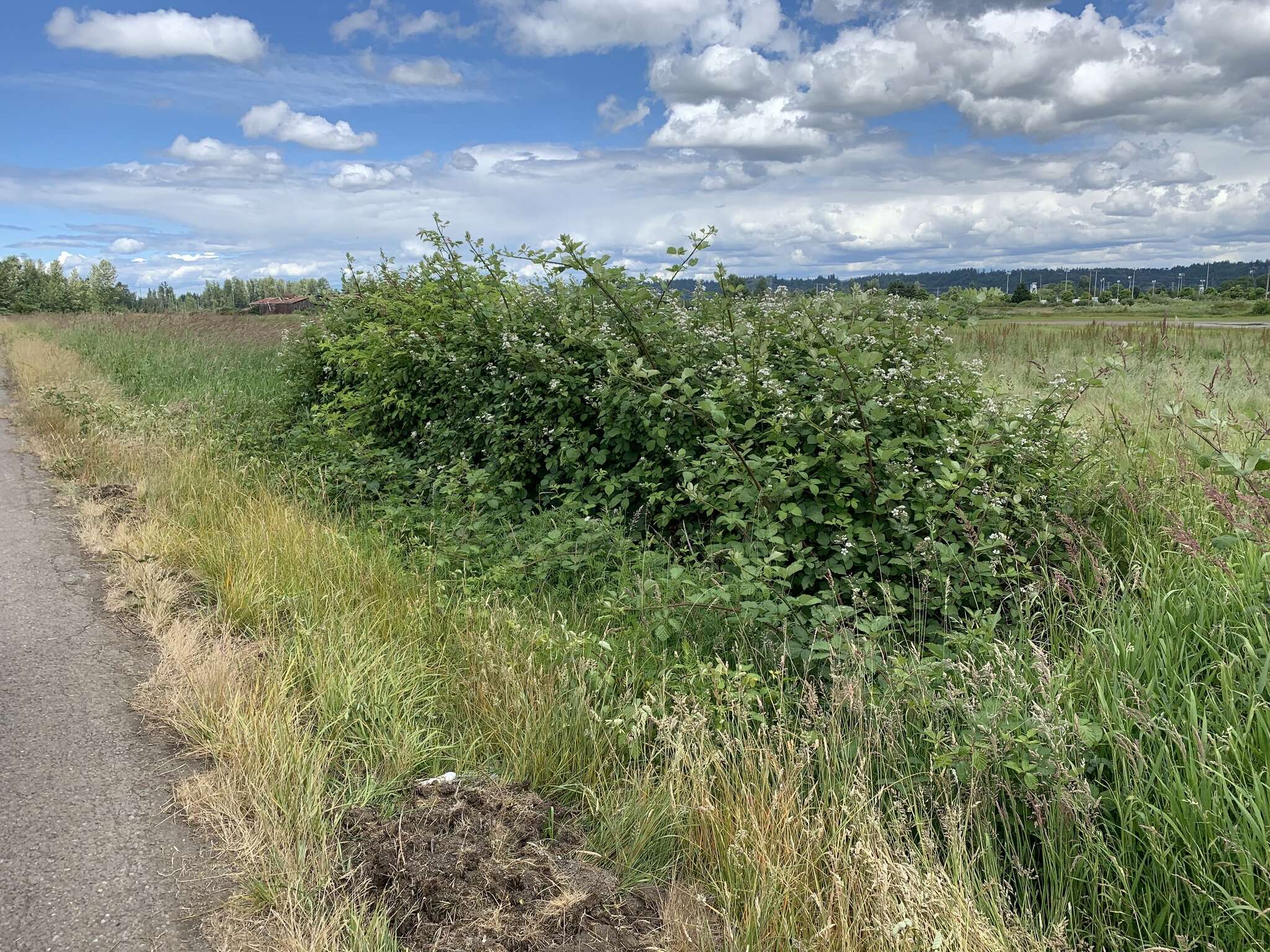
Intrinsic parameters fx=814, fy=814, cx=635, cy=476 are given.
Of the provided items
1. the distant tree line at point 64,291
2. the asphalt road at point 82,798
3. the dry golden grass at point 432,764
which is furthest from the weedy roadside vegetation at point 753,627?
the distant tree line at point 64,291

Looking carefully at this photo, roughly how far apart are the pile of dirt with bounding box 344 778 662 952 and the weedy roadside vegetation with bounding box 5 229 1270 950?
0.31 feet

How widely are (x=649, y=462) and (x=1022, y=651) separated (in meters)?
2.78

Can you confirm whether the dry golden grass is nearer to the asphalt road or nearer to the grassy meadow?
the grassy meadow

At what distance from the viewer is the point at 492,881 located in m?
2.47

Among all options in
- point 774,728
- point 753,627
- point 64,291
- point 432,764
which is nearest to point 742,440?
point 753,627

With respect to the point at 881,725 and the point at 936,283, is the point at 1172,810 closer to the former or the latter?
the point at 881,725

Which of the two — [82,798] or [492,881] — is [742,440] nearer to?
[492,881]

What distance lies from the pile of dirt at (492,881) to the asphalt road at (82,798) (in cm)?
56

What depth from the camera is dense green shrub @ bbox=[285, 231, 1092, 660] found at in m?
4.24

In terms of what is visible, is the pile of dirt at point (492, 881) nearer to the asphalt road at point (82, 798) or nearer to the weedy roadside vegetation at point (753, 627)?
the weedy roadside vegetation at point (753, 627)

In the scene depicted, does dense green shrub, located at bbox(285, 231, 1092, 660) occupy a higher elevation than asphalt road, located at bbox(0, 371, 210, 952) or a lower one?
higher

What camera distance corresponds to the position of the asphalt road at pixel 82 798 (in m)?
2.45

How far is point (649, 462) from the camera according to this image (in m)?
5.70

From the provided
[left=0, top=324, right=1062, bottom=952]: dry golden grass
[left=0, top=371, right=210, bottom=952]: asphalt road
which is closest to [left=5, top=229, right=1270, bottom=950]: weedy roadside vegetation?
[left=0, top=324, right=1062, bottom=952]: dry golden grass
